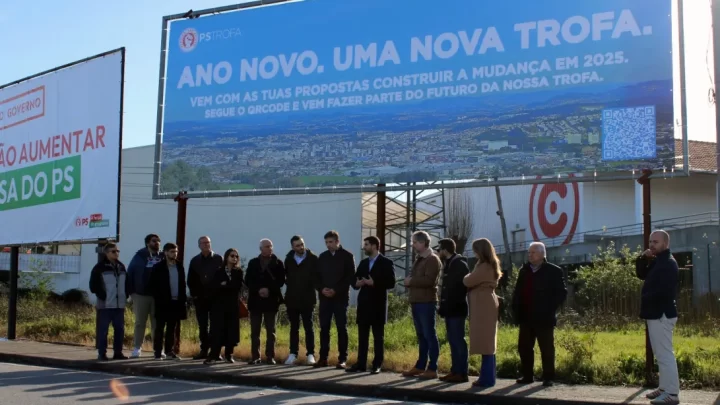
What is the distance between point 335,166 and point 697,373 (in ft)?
18.9

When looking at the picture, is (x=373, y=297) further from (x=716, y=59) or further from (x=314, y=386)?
(x=716, y=59)

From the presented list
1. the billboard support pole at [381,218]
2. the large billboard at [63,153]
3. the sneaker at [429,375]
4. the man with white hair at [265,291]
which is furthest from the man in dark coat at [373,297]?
the large billboard at [63,153]

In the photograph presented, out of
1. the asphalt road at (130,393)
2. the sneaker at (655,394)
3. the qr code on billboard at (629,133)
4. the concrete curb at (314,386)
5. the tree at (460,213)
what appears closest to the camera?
the sneaker at (655,394)

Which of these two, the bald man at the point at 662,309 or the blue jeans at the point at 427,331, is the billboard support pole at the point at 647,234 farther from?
the blue jeans at the point at 427,331

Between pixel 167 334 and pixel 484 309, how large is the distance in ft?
18.8

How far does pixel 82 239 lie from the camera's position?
1596cm

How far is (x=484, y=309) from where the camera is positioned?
32.6 feet

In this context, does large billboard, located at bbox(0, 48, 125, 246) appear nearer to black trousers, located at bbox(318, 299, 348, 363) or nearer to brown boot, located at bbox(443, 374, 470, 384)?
black trousers, located at bbox(318, 299, 348, 363)

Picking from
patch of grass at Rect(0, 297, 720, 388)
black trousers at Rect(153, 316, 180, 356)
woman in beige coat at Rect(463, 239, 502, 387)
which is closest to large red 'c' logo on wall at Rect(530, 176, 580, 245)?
patch of grass at Rect(0, 297, 720, 388)

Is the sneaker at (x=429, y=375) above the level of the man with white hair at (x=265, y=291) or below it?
below

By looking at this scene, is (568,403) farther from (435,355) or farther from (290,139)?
(290,139)

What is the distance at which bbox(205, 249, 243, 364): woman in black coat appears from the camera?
12617 millimetres

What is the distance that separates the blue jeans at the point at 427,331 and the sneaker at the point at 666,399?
2.84 meters

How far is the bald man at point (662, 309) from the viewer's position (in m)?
8.76
